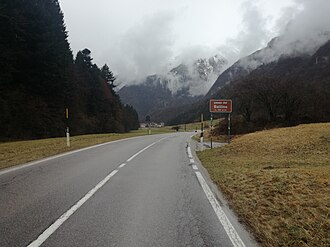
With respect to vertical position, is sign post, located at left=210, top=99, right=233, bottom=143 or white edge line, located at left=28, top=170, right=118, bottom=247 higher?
sign post, located at left=210, top=99, right=233, bottom=143

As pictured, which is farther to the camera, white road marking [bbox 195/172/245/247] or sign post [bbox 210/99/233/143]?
sign post [bbox 210/99/233/143]

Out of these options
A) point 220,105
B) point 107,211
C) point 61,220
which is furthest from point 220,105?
point 61,220

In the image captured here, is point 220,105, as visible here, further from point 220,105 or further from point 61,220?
point 61,220

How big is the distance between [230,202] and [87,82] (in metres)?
61.5

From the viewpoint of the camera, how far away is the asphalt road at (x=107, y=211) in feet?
14.0

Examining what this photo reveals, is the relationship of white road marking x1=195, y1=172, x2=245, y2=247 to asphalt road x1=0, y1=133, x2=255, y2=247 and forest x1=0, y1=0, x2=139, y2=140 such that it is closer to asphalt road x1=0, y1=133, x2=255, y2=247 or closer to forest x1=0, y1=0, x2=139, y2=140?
asphalt road x1=0, y1=133, x2=255, y2=247

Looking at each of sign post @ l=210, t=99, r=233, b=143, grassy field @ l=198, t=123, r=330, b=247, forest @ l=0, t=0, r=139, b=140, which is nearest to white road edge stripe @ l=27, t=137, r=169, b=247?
grassy field @ l=198, t=123, r=330, b=247

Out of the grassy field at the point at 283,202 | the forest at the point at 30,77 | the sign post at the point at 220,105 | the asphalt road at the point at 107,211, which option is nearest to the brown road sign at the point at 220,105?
the sign post at the point at 220,105

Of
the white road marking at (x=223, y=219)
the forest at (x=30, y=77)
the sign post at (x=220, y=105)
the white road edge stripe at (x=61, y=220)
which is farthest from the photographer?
the forest at (x=30, y=77)

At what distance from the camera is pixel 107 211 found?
553cm

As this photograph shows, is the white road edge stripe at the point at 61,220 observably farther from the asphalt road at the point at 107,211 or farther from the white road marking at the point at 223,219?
the white road marking at the point at 223,219

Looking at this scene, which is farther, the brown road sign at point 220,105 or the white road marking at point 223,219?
the brown road sign at point 220,105

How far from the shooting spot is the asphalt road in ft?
14.0

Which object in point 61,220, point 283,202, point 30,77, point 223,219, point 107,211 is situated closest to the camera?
point 61,220
